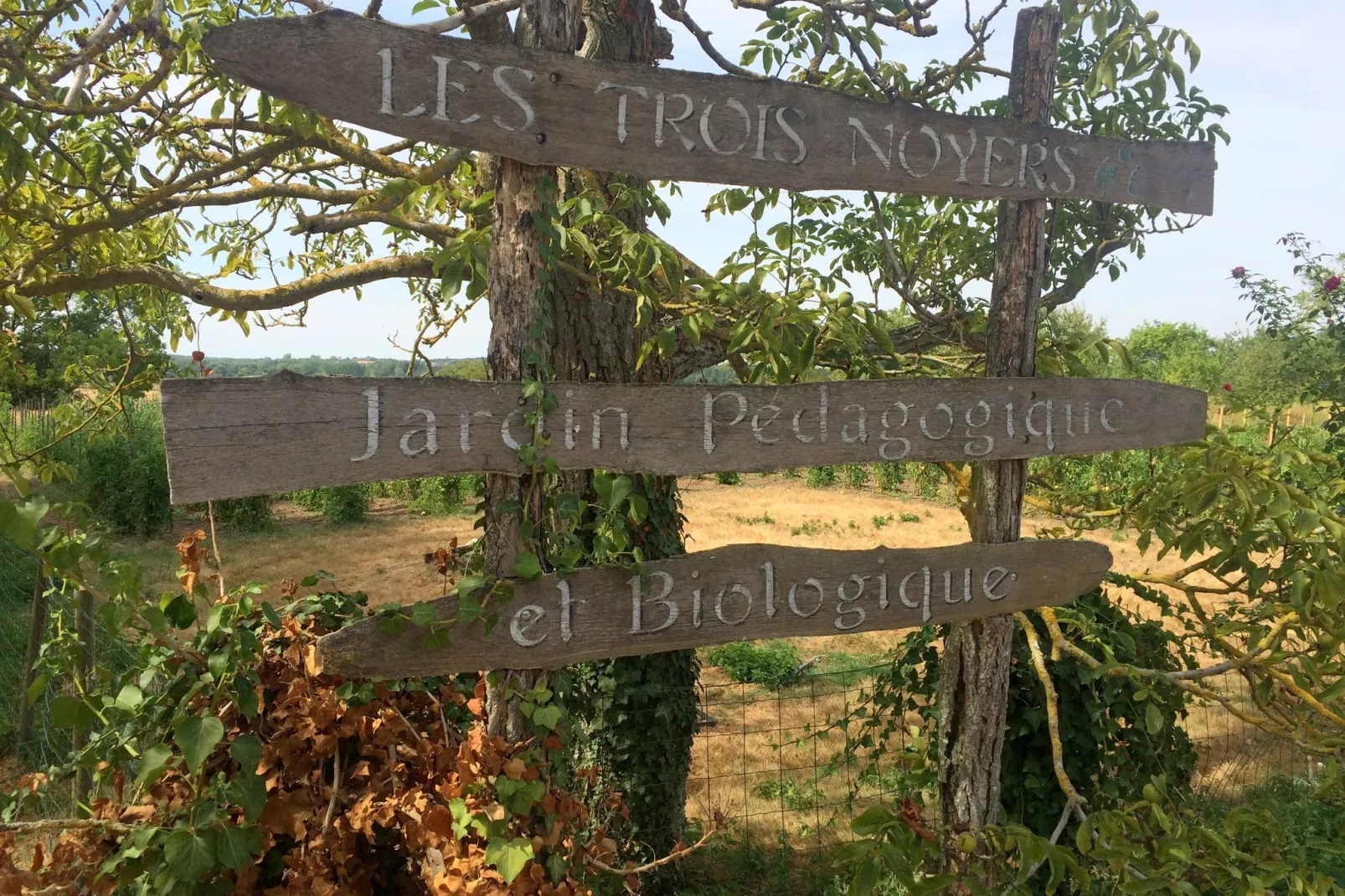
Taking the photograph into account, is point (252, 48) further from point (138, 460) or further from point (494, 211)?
point (138, 460)

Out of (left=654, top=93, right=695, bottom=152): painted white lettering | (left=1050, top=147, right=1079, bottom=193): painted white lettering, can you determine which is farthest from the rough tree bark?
(left=1050, top=147, right=1079, bottom=193): painted white lettering

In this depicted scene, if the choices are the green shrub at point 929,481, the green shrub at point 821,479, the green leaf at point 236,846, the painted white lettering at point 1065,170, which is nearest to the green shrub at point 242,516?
the green shrub at point 821,479

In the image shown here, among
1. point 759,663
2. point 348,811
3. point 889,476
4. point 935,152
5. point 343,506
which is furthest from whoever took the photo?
point 889,476

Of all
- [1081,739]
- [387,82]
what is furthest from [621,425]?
[1081,739]

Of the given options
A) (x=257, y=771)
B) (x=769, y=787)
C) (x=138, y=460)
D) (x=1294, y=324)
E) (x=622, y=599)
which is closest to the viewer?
(x=257, y=771)

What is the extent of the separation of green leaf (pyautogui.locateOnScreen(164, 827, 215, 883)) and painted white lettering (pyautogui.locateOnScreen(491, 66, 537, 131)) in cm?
145

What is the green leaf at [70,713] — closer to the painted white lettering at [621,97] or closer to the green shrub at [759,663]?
the painted white lettering at [621,97]

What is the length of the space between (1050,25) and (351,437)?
2.08 meters

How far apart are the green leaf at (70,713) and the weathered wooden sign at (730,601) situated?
422 mm

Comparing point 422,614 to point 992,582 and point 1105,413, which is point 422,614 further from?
point 1105,413

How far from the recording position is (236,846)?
1505mm

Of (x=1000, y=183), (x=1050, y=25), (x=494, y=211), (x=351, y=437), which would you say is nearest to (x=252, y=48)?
(x=494, y=211)

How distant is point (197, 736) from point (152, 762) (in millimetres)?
110

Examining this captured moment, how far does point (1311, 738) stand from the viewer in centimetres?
234
